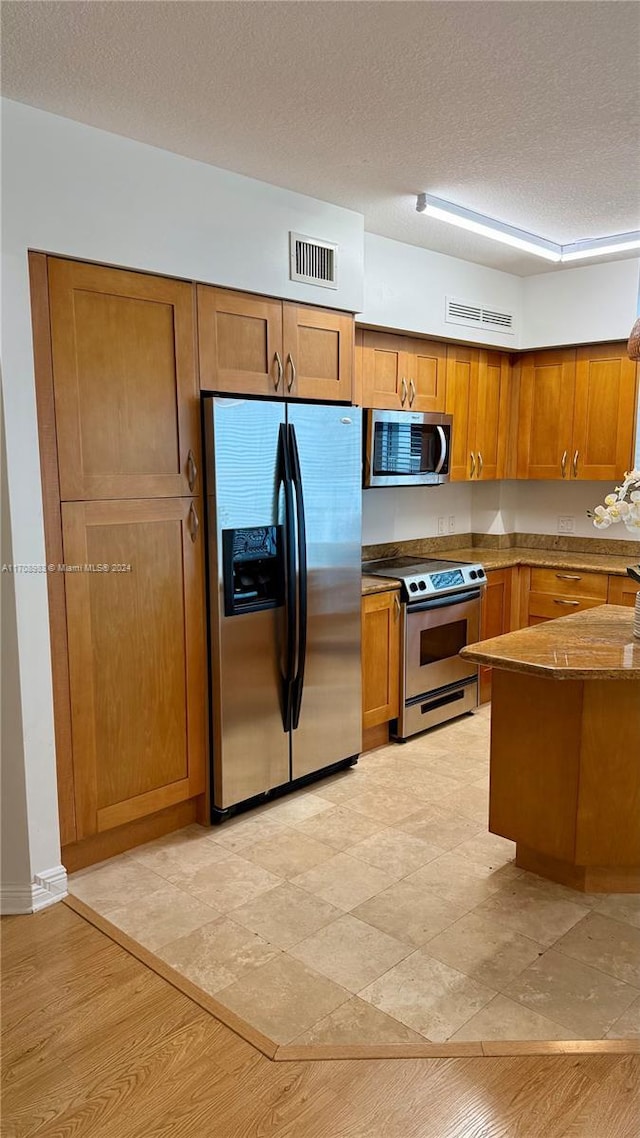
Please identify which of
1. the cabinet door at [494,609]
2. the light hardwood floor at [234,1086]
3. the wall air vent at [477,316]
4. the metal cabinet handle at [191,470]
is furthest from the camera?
the cabinet door at [494,609]

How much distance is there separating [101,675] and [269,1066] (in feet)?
4.58

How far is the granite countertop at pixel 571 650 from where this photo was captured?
237 cm

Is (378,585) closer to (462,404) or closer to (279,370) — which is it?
(279,370)

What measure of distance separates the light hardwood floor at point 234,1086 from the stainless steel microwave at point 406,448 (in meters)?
2.62

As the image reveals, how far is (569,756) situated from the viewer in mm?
2633

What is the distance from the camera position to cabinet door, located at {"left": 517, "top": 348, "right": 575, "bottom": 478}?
16.0ft

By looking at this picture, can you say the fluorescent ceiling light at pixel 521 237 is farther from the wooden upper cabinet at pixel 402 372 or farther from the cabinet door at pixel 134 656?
the cabinet door at pixel 134 656

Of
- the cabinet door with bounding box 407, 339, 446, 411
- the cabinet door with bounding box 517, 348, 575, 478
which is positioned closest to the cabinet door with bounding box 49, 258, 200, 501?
the cabinet door with bounding box 407, 339, 446, 411

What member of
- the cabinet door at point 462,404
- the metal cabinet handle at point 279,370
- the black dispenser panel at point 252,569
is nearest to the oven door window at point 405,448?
the cabinet door at point 462,404

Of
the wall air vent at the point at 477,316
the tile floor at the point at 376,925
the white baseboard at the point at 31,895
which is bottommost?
the tile floor at the point at 376,925

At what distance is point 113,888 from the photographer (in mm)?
2779

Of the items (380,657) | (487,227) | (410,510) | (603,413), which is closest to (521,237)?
(487,227)

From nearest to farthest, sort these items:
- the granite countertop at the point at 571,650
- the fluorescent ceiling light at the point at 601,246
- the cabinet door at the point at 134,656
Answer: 1. the granite countertop at the point at 571,650
2. the cabinet door at the point at 134,656
3. the fluorescent ceiling light at the point at 601,246

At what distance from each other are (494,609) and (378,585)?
1.19 m
